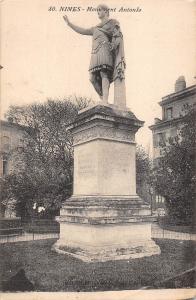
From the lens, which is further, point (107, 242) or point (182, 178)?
point (182, 178)

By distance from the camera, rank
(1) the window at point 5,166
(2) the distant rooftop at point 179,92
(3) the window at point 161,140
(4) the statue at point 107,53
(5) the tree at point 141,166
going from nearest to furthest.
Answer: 1. (4) the statue at point 107,53
2. (3) the window at point 161,140
3. (1) the window at point 5,166
4. (2) the distant rooftop at point 179,92
5. (5) the tree at point 141,166

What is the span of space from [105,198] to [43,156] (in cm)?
2031

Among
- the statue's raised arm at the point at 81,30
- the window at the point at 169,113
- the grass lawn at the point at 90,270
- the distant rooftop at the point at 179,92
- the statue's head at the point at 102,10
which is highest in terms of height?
the distant rooftop at the point at 179,92

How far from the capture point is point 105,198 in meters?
9.35

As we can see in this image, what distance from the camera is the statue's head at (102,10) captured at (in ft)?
31.4

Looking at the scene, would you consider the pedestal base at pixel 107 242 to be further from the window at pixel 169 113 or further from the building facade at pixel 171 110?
the window at pixel 169 113

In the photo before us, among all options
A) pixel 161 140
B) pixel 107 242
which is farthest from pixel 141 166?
pixel 107 242

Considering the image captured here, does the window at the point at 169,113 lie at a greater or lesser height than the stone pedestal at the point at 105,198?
greater

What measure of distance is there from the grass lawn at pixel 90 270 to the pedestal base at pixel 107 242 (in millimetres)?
255

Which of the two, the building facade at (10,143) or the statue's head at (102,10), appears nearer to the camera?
the statue's head at (102,10)

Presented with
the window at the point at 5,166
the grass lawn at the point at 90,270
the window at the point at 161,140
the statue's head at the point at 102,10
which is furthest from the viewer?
the window at the point at 5,166

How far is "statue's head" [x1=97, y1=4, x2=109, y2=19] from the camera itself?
9.58m

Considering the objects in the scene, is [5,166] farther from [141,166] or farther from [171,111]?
[171,111]

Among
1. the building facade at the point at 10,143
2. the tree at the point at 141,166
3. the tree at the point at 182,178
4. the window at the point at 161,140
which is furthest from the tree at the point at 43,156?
the tree at the point at 141,166
